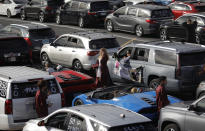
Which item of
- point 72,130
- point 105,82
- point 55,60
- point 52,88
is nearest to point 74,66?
point 55,60

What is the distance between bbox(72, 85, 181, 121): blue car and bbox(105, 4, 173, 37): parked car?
13438 mm

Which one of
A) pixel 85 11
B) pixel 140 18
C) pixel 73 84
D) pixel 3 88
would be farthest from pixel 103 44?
pixel 85 11

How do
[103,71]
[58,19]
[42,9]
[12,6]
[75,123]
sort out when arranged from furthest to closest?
[12,6], [42,9], [58,19], [103,71], [75,123]

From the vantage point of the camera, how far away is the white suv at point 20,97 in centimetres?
1130

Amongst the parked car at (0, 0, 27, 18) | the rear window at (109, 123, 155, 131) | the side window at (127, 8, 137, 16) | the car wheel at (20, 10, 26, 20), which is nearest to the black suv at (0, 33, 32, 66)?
the rear window at (109, 123, 155, 131)

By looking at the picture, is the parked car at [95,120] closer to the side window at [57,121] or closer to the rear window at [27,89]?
the side window at [57,121]

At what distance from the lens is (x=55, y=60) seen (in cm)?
2041

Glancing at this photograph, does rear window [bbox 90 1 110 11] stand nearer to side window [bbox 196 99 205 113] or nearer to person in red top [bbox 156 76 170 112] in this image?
person in red top [bbox 156 76 170 112]

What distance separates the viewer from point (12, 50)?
55.0ft

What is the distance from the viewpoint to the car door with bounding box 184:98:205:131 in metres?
10.2

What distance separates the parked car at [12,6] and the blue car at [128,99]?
77.7ft

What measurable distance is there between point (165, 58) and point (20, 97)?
5.58m

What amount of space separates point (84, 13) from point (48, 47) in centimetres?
989

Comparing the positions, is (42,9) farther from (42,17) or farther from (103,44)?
(103,44)
